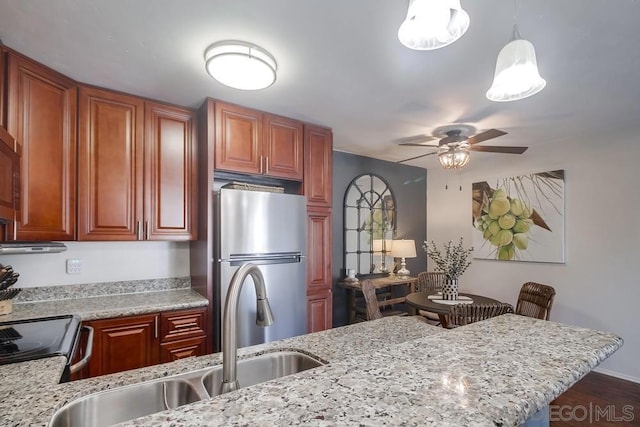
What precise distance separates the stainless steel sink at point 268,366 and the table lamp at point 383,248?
2936 millimetres

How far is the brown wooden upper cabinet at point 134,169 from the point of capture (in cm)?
208

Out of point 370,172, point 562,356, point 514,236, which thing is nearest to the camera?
point 562,356

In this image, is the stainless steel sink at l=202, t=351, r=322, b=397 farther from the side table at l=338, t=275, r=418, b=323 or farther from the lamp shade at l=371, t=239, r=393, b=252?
the lamp shade at l=371, t=239, r=393, b=252

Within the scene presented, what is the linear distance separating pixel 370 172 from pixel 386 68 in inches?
87.1

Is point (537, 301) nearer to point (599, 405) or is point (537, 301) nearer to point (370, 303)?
point (599, 405)

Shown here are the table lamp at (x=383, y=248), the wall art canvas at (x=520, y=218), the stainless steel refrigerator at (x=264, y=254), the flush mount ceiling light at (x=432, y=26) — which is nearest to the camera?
the flush mount ceiling light at (x=432, y=26)

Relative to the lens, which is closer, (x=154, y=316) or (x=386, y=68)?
(x=386, y=68)

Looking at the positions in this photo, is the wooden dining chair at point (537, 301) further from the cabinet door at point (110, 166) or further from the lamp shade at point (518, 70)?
the cabinet door at point (110, 166)

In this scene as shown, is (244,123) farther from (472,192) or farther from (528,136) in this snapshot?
(472,192)

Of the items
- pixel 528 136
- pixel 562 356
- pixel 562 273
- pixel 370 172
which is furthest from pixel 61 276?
pixel 562 273

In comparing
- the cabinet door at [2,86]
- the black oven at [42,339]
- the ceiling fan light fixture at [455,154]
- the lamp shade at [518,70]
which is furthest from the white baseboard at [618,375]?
the cabinet door at [2,86]

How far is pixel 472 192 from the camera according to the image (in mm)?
4133

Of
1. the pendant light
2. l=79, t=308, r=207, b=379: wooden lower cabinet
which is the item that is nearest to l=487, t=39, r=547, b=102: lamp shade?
the pendant light

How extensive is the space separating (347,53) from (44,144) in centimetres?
183
